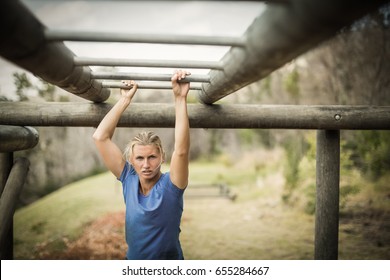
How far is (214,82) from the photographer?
144 centimetres

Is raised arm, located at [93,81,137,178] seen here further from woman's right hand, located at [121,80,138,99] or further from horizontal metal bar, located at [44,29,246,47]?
horizontal metal bar, located at [44,29,246,47]

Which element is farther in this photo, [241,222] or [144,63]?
[241,222]

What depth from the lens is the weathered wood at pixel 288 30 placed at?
645 mm

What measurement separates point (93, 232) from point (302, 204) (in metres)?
4.56

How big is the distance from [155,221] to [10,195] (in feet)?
3.46

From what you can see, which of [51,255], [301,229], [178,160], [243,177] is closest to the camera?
[178,160]

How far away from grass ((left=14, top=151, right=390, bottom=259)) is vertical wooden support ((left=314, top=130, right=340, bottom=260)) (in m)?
2.73

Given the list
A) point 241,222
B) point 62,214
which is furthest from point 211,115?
point 62,214

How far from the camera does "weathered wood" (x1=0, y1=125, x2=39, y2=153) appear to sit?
1929 mm

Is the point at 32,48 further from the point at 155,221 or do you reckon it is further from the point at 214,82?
the point at 155,221

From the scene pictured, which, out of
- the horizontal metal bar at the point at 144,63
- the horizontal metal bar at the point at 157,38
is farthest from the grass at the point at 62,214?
the horizontal metal bar at the point at 157,38
